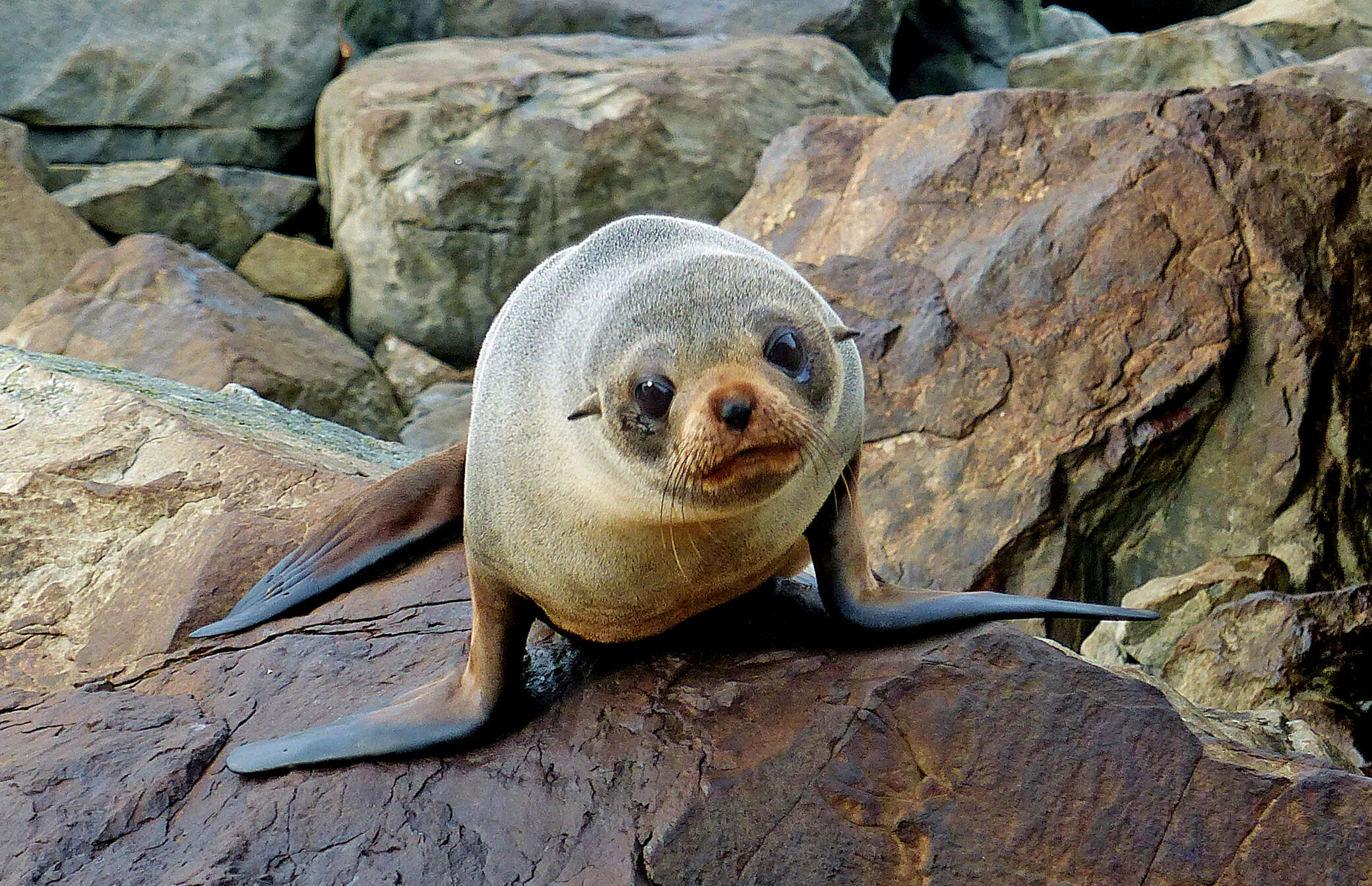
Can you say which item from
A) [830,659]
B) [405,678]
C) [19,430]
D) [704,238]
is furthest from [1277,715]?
[19,430]

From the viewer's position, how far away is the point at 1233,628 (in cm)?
471

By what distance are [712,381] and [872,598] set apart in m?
0.89

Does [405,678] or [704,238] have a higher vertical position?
[704,238]

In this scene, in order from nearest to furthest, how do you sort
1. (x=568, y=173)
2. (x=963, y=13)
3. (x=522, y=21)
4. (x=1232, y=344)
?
(x=1232, y=344)
(x=568, y=173)
(x=522, y=21)
(x=963, y=13)

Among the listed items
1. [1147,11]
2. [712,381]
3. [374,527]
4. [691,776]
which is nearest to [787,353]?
Result: [712,381]

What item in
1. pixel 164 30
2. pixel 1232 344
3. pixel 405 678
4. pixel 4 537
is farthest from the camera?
pixel 164 30

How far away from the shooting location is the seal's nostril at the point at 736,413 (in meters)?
2.56

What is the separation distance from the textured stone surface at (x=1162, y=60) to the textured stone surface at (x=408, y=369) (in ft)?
17.2

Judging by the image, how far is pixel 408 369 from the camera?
10.0 metres

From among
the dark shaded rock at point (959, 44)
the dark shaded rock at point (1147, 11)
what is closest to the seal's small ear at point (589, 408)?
the dark shaded rock at point (959, 44)

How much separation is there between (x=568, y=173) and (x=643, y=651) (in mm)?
7060

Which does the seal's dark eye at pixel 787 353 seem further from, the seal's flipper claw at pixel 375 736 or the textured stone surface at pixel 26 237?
the textured stone surface at pixel 26 237

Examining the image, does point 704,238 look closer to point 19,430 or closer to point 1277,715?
point 1277,715

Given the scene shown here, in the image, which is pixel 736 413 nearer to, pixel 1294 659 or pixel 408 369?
pixel 1294 659
